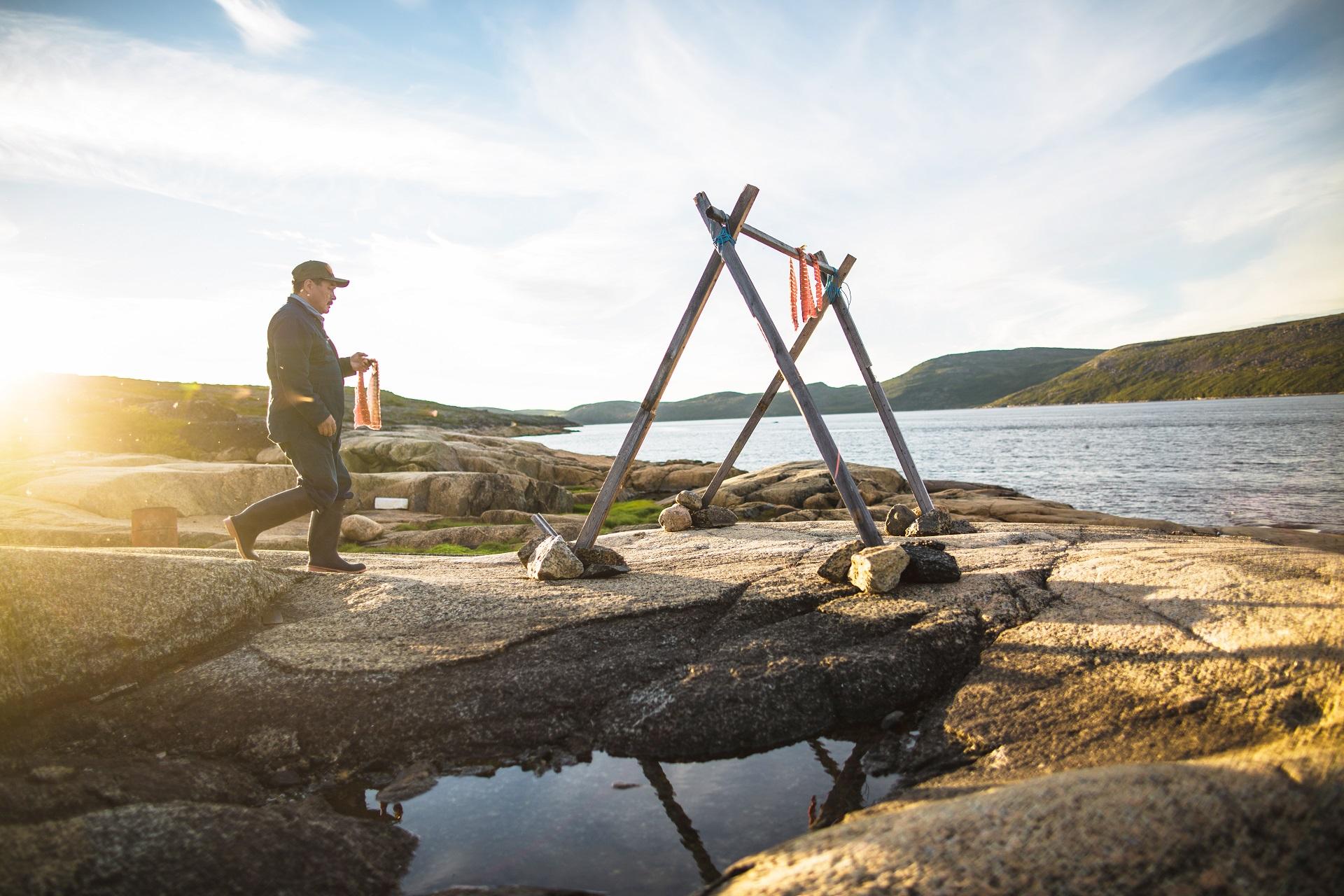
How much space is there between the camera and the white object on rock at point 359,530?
11852 mm

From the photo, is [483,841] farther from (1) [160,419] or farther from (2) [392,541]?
(1) [160,419]

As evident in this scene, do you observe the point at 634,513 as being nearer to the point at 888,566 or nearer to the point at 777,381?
the point at 777,381

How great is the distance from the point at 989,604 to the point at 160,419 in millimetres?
28025

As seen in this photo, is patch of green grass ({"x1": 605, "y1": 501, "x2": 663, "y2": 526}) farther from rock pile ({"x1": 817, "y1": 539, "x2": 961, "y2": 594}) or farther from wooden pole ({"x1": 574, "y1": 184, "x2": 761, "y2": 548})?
rock pile ({"x1": 817, "y1": 539, "x2": 961, "y2": 594})

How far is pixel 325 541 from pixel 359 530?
5.94 metres

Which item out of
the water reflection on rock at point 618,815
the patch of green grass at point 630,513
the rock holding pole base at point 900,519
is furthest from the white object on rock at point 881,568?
the patch of green grass at point 630,513

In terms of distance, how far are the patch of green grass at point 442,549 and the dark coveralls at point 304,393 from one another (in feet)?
14.0

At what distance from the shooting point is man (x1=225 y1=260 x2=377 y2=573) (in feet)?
19.7

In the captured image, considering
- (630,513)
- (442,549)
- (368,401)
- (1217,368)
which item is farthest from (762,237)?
(1217,368)

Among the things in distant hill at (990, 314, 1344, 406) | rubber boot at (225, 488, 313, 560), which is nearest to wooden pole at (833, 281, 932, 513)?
rubber boot at (225, 488, 313, 560)

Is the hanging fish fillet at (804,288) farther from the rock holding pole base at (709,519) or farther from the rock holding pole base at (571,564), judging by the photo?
the rock holding pole base at (571,564)

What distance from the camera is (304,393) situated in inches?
237

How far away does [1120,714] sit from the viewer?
138 inches

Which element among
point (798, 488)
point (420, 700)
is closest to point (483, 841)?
point (420, 700)
